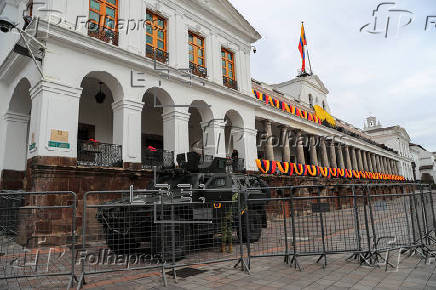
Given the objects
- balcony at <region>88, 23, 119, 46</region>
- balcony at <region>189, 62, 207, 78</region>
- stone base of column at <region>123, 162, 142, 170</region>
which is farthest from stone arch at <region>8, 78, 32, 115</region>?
balcony at <region>189, 62, 207, 78</region>

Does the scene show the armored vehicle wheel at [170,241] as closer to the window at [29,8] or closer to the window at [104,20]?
the window at [104,20]

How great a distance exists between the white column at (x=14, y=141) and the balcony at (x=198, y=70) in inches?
324

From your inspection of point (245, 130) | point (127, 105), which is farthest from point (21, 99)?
point (245, 130)

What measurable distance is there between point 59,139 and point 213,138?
7.97 metres

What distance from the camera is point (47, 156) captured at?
9211 millimetres

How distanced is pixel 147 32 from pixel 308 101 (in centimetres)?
2269

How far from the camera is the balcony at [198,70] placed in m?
15.2

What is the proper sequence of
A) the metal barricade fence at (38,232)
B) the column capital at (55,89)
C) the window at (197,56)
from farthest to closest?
the window at (197,56), the column capital at (55,89), the metal barricade fence at (38,232)

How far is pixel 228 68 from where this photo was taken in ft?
58.7

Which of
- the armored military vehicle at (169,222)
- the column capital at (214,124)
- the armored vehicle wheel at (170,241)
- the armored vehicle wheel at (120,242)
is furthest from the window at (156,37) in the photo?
the armored vehicle wheel at (170,241)

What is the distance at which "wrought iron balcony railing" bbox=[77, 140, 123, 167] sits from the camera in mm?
10297

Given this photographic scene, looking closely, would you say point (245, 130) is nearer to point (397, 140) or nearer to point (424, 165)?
point (397, 140)

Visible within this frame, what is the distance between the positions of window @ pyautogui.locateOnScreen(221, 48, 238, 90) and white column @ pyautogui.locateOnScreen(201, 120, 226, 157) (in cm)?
296

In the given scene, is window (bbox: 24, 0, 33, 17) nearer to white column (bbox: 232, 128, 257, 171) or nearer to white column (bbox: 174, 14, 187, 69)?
white column (bbox: 174, 14, 187, 69)
